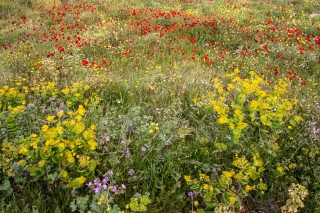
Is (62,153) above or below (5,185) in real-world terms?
above

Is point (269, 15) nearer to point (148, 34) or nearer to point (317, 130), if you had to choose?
point (148, 34)

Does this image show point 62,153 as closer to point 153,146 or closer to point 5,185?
point 5,185

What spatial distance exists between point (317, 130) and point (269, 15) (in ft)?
28.4

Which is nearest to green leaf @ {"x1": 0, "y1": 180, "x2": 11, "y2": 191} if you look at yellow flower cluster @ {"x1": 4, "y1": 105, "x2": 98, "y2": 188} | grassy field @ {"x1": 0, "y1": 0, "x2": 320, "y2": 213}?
grassy field @ {"x1": 0, "y1": 0, "x2": 320, "y2": 213}

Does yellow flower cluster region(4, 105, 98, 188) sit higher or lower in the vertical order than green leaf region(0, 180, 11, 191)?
higher

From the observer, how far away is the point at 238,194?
9.23 ft

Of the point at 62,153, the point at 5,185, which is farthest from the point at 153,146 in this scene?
the point at 5,185


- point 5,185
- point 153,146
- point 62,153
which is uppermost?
point 62,153

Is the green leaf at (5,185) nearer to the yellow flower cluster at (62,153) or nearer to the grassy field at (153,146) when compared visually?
the grassy field at (153,146)

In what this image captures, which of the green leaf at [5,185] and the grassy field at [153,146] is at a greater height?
the grassy field at [153,146]

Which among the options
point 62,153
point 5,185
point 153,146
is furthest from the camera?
point 153,146

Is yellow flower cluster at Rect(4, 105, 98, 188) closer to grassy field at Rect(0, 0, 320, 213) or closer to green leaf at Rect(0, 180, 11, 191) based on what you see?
grassy field at Rect(0, 0, 320, 213)

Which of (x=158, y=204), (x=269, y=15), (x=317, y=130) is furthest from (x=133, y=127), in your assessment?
(x=269, y=15)

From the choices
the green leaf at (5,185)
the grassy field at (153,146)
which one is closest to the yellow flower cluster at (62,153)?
the grassy field at (153,146)
